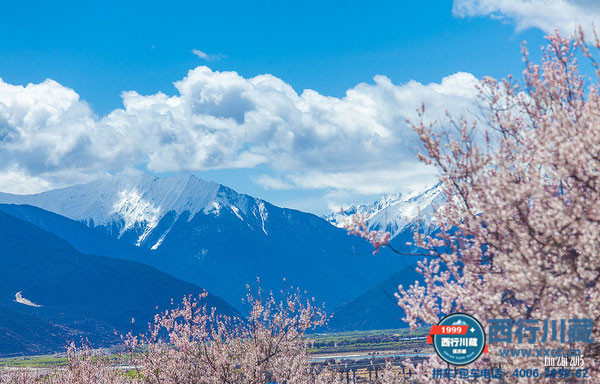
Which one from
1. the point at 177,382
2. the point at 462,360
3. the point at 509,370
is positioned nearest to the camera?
the point at 509,370

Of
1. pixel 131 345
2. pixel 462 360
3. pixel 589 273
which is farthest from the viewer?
pixel 131 345

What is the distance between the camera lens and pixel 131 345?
→ 1583 inches

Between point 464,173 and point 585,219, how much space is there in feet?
11.5

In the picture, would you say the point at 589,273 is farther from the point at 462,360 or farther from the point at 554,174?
the point at 462,360

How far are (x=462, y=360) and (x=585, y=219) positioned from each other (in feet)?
15.1

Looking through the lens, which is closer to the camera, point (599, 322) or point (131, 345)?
point (599, 322)

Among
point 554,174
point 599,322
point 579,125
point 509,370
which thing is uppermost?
point 579,125

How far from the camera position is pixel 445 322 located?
15.1 meters

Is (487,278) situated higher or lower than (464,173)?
lower

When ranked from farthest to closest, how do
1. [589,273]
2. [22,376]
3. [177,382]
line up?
[22,376] → [177,382] → [589,273]

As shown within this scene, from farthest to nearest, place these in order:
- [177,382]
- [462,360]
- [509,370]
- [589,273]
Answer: [177,382], [462,360], [509,370], [589,273]

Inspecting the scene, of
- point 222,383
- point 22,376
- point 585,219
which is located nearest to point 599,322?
point 585,219

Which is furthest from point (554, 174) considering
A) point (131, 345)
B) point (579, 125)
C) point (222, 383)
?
point (131, 345)

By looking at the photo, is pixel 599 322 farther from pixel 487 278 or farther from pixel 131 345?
pixel 131 345
